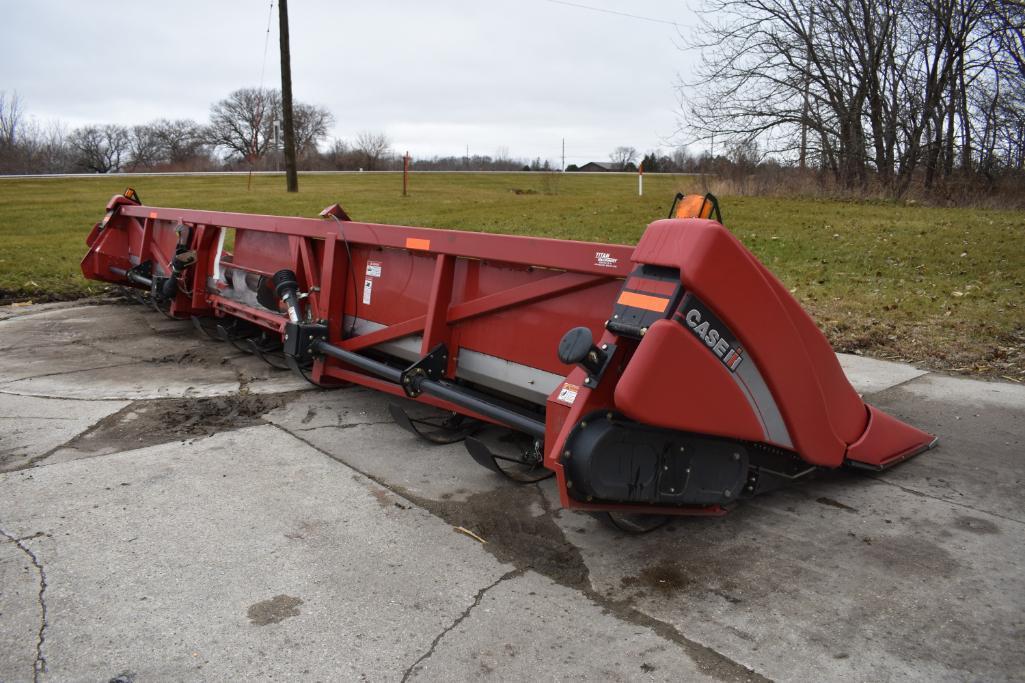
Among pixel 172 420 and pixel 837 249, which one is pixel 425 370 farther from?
pixel 837 249

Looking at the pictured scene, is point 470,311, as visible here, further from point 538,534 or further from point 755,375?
point 755,375

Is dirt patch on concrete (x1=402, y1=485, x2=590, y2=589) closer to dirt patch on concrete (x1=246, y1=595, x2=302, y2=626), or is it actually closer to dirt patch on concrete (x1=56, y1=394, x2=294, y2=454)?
dirt patch on concrete (x1=246, y1=595, x2=302, y2=626)

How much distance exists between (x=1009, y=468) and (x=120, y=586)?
4120 mm

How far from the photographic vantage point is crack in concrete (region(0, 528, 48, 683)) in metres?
2.42

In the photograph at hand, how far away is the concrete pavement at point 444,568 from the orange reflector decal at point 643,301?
39.4 inches

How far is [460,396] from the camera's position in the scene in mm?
3887

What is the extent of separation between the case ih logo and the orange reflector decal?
2.7 inches

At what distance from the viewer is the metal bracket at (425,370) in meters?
4.15

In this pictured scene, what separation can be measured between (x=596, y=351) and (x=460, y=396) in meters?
1.20

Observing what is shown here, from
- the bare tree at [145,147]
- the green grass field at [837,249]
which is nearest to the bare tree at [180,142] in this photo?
the bare tree at [145,147]

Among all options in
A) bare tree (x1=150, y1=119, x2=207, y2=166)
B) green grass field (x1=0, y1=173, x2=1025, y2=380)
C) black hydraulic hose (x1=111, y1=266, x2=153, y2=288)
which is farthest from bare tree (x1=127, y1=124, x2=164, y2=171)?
black hydraulic hose (x1=111, y1=266, x2=153, y2=288)

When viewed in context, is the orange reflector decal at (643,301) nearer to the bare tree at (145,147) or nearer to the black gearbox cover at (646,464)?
the black gearbox cover at (646,464)

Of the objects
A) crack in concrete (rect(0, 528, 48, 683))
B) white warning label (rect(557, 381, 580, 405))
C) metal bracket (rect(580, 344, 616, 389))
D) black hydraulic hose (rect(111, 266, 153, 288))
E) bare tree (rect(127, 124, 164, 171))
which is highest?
bare tree (rect(127, 124, 164, 171))

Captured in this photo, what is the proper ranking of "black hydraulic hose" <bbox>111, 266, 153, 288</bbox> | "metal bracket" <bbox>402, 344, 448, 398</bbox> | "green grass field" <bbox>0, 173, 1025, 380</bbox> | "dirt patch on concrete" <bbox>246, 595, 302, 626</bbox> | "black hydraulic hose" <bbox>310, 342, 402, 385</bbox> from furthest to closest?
"black hydraulic hose" <bbox>111, 266, 153, 288</bbox> → "green grass field" <bbox>0, 173, 1025, 380</bbox> → "black hydraulic hose" <bbox>310, 342, 402, 385</bbox> → "metal bracket" <bbox>402, 344, 448, 398</bbox> → "dirt patch on concrete" <bbox>246, 595, 302, 626</bbox>
